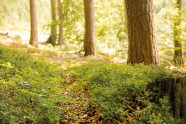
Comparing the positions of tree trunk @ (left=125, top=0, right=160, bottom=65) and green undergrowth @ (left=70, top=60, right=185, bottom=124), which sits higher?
tree trunk @ (left=125, top=0, right=160, bottom=65)

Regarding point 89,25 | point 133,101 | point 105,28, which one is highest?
point 105,28

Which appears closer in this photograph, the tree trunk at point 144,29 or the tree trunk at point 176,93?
the tree trunk at point 176,93

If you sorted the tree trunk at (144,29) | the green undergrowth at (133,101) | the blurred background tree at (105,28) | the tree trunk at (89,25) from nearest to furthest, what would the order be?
the green undergrowth at (133,101)
the tree trunk at (144,29)
the tree trunk at (89,25)
the blurred background tree at (105,28)

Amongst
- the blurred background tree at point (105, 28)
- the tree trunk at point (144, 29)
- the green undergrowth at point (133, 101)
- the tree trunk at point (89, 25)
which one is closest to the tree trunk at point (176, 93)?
the green undergrowth at point (133, 101)

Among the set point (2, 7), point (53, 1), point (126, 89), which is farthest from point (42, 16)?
point (126, 89)

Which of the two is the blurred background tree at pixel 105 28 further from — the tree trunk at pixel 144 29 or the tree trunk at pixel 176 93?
the tree trunk at pixel 176 93

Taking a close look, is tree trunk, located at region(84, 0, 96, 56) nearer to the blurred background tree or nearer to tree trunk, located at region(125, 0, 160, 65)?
the blurred background tree

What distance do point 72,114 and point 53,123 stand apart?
0.60 m

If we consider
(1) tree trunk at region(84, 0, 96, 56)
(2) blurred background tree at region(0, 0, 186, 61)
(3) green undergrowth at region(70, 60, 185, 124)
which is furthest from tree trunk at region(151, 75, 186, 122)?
(2) blurred background tree at region(0, 0, 186, 61)

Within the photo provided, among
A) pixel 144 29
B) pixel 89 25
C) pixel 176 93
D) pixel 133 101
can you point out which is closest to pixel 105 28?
pixel 89 25

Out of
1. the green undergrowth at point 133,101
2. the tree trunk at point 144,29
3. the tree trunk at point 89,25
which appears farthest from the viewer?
the tree trunk at point 89,25

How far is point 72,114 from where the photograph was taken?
3.46 m

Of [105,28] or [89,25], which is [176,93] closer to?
[89,25]

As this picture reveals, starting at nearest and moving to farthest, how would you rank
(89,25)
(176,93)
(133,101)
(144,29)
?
1. (176,93)
2. (133,101)
3. (144,29)
4. (89,25)
